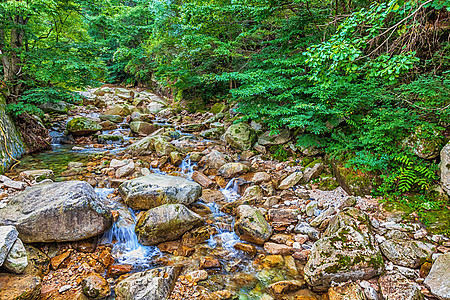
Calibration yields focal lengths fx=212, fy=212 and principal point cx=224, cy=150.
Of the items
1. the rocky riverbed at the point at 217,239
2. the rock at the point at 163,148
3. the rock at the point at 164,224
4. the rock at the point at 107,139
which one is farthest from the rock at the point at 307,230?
the rock at the point at 107,139

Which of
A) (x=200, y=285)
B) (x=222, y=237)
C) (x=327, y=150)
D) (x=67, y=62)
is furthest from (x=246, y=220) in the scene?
(x=67, y=62)

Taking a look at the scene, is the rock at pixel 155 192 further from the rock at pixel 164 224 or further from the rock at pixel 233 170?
the rock at pixel 233 170

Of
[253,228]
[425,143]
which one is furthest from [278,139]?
[253,228]

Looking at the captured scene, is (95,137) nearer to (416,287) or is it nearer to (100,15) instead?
(100,15)

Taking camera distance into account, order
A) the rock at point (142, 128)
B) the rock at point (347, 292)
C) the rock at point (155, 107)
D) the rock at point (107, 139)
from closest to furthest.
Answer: the rock at point (347, 292)
the rock at point (107, 139)
the rock at point (142, 128)
the rock at point (155, 107)

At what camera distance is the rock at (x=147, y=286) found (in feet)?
9.46

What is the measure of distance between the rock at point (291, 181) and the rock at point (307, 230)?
1.40m

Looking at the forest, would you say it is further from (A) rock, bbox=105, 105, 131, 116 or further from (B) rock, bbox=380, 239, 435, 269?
(A) rock, bbox=105, 105, 131, 116

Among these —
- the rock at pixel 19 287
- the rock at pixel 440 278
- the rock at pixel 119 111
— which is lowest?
the rock at pixel 440 278

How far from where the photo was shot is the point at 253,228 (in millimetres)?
4234

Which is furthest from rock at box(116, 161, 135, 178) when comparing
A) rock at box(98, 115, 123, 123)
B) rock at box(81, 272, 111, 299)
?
rock at box(98, 115, 123, 123)

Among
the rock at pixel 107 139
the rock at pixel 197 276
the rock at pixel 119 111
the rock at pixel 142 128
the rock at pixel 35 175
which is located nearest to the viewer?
the rock at pixel 197 276

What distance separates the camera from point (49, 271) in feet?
11.0

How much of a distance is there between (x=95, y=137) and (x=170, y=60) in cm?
560
